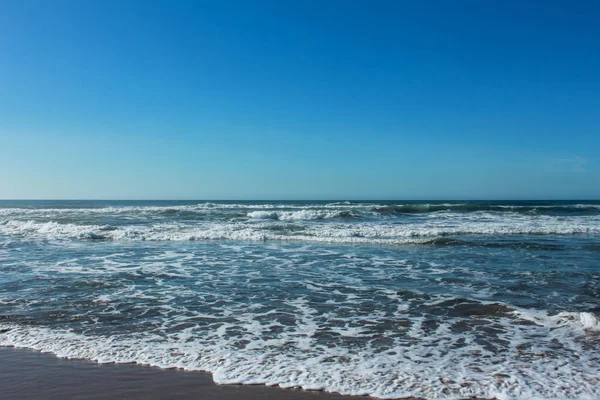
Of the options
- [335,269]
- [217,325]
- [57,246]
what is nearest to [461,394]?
[217,325]

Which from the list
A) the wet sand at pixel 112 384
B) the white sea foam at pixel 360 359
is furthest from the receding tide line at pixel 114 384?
the white sea foam at pixel 360 359

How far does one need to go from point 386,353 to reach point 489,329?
2.01 metres

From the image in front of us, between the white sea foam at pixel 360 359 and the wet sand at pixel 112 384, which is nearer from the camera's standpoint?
the wet sand at pixel 112 384

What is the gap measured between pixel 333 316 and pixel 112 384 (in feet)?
11.7

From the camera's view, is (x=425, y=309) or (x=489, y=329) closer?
(x=489, y=329)

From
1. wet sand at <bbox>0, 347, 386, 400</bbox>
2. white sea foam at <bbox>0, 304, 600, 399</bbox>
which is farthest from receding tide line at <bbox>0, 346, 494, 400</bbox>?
white sea foam at <bbox>0, 304, 600, 399</bbox>

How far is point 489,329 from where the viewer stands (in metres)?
6.25

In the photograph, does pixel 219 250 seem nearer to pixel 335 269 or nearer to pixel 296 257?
pixel 296 257

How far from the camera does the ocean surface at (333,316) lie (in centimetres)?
470

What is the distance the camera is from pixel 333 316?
22.8 feet

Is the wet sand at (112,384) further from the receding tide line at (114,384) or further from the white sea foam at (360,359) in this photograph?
the white sea foam at (360,359)

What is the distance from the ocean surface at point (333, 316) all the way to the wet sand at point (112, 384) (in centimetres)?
18

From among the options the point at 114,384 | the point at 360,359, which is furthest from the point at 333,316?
the point at 114,384

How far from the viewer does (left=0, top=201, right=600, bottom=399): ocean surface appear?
4695 millimetres
